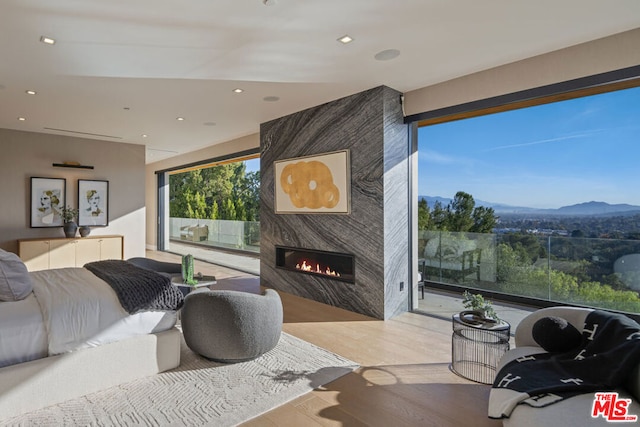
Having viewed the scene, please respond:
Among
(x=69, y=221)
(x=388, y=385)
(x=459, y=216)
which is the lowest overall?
(x=388, y=385)

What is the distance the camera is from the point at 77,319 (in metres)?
2.33

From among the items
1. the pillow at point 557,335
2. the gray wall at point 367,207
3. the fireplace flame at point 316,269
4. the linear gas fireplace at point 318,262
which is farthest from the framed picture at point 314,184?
the pillow at point 557,335

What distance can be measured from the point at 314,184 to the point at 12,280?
3.34 m

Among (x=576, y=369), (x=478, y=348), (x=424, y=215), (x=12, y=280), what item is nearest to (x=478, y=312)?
(x=478, y=348)

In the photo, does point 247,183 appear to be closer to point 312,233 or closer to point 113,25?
point 312,233

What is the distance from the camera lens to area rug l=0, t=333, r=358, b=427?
6.91 feet

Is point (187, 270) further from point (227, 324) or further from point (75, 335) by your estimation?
point (75, 335)

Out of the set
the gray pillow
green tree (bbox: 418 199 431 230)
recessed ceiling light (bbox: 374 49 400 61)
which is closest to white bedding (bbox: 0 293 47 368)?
the gray pillow

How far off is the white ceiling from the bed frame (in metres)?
2.39

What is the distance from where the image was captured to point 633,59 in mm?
2840

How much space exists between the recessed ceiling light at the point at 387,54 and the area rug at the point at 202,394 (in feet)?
9.00

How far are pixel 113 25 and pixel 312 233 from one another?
10.5ft

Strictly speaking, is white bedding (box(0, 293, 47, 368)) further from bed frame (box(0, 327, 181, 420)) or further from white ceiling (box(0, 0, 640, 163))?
white ceiling (box(0, 0, 640, 163))

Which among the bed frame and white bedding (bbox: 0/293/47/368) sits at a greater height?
white bedding (bbox: 0/293/47/368)
